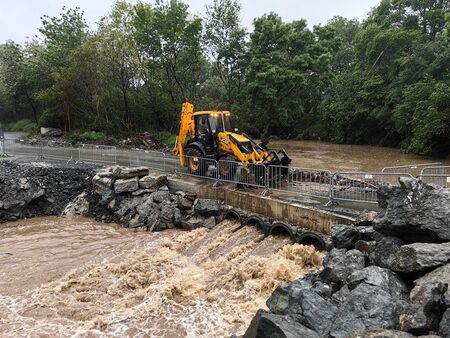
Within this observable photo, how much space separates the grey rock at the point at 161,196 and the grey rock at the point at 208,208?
159cm

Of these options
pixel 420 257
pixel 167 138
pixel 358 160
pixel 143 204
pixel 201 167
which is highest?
pixel 167 138

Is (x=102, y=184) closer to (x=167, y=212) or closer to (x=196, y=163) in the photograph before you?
(x=167, y=212)

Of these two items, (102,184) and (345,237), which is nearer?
(345,237)

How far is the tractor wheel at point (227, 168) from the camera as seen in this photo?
43.5 feet

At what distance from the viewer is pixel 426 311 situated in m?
4.66

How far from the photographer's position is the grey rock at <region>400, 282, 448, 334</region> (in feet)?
14.9

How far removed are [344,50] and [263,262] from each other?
4127 cm

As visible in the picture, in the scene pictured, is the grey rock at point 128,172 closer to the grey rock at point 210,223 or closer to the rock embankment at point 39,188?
the rock embankment at point 39,188

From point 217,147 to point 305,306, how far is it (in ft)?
30.4

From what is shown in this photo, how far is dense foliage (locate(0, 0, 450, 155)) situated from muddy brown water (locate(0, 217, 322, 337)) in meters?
17.1

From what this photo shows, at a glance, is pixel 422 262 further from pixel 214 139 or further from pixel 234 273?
pixel 214 139

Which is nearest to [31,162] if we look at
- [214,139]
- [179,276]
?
[214,139]

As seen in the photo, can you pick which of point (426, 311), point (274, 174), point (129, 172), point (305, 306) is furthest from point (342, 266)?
point (129, 172)

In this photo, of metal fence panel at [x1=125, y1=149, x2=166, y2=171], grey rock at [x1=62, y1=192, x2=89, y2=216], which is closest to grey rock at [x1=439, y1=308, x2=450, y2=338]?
metal fence panel at [x1=125, y1=149, x2=166, y2=171]
